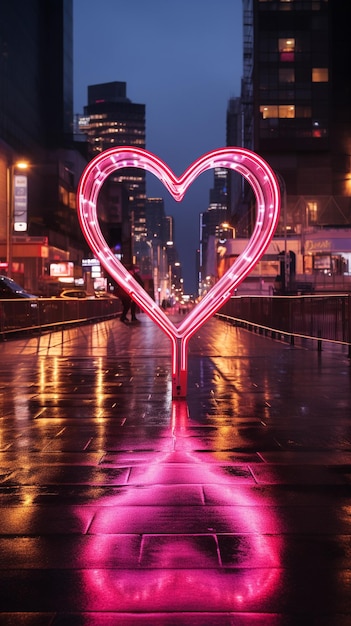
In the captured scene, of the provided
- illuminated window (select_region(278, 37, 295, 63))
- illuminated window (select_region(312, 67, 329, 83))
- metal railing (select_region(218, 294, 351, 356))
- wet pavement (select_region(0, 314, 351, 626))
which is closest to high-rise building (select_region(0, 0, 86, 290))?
illuminated window (select_region(278, 37, 295, 63))

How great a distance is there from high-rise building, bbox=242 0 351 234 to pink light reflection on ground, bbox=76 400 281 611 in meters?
83.7

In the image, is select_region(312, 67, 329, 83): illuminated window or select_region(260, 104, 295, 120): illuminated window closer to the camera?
select_region(260, 104, 295, 120): illuminated window

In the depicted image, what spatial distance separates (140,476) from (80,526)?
1.50 meters

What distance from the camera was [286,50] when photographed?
90.7 m

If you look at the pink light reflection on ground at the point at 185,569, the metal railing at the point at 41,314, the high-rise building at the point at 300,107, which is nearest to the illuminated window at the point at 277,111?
the high-rise building at the point at 300,107

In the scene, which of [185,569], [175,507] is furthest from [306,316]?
[185,569]

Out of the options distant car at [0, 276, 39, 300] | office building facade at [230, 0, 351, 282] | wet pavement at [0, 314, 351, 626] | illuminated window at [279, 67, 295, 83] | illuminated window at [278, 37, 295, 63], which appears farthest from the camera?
illuminated window at [279, 67, 295, 83]

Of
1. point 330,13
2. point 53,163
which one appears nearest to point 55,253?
point 53,163

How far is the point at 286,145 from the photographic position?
9162cm

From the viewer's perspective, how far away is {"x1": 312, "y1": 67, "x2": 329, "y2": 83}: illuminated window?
300 ft

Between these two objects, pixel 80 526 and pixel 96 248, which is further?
pixel 96 248

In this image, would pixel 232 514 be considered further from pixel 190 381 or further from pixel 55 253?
pixel 55 253

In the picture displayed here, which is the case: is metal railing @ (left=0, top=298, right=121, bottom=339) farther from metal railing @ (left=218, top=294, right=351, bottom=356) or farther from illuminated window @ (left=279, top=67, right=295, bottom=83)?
illuminated window @ (left=279, top=67, right=295, bottom=83)

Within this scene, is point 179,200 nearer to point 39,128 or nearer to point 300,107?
point 300,107
